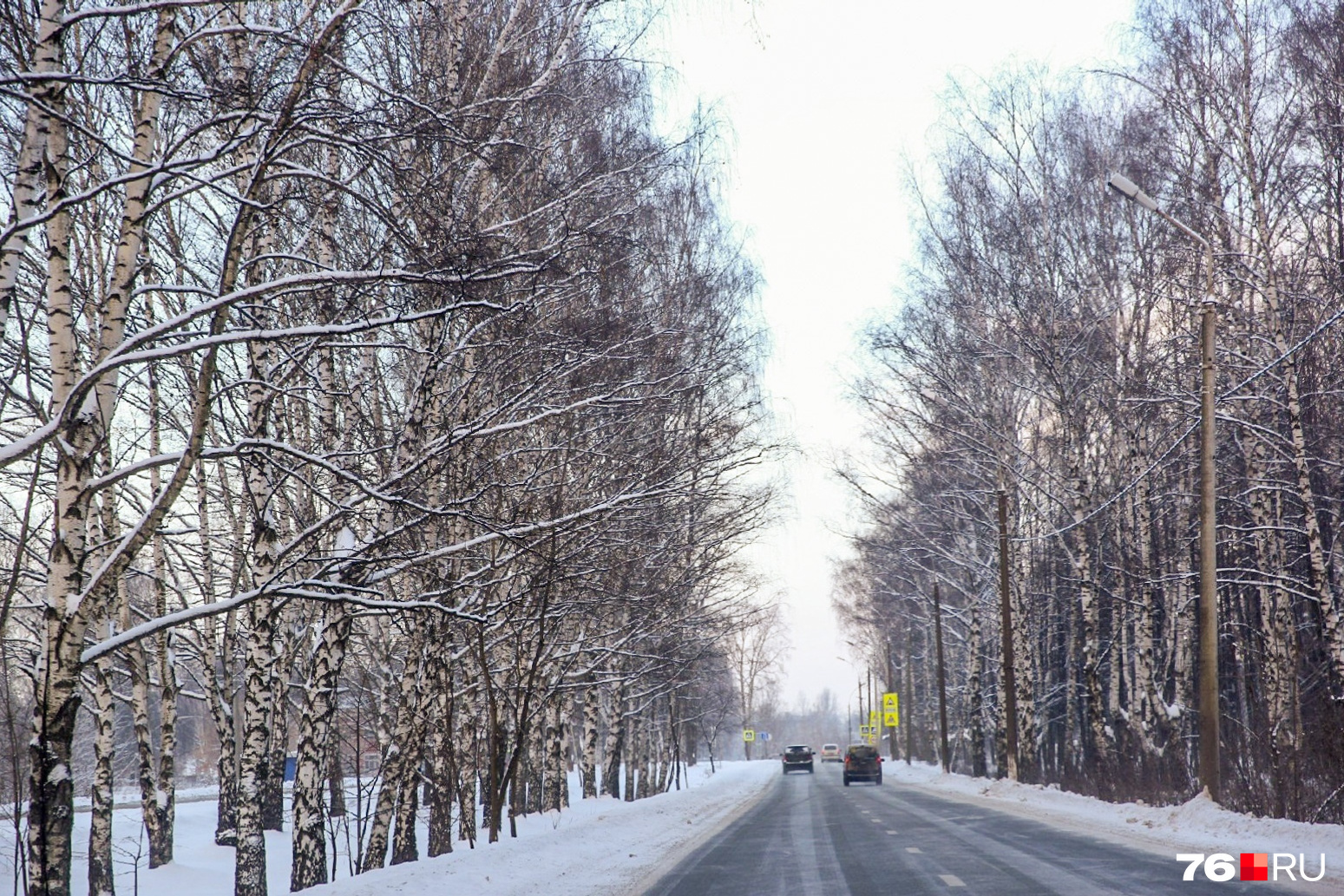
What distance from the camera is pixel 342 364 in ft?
52.8

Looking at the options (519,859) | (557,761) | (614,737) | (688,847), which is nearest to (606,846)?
(688,847)

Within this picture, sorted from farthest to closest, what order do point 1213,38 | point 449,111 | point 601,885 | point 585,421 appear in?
point 1213,38
point 585,421
point 601,885
point 449,111

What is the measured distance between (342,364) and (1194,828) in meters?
12.7

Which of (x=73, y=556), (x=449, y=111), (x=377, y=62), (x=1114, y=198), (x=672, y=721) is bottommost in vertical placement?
(x=672, y=721)

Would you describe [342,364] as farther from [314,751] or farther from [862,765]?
[862,765]

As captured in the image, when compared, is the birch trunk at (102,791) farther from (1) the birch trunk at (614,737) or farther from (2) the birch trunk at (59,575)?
(1) the birch trunk at (614,737)

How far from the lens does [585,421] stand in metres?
17.9

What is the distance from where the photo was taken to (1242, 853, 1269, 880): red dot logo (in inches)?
376

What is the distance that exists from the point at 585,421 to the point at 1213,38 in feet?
43.5

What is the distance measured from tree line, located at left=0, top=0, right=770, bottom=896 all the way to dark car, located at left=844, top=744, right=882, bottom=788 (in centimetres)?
2256

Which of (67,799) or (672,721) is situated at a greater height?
(67,799)

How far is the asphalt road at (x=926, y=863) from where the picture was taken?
9.38 m

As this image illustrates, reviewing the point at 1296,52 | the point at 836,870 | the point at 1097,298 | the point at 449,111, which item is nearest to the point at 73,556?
the point at 449,111

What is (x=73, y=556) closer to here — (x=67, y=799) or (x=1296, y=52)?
(x=67, y=799)
